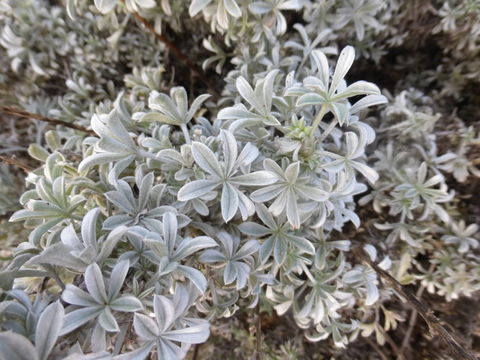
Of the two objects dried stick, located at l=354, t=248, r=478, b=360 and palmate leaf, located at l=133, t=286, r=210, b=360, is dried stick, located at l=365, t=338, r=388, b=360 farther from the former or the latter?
palmate leaf, located at l=133, t=286, r=210, b=360

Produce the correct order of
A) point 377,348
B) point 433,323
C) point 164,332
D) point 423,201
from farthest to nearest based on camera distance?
point 377,348, point 423,201, point 433,323, point 164,332

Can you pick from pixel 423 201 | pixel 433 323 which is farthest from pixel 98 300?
pixel 423 201

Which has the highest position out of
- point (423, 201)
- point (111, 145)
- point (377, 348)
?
point (423, 201)

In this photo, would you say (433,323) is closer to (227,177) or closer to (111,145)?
(227,177)

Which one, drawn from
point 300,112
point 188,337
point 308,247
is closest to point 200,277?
point 188,337

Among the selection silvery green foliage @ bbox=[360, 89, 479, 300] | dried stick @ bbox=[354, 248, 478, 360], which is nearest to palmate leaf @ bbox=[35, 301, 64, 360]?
dried stick @ bbox=[354, 248, 478, 360]

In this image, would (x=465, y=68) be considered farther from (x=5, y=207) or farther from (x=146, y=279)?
(x=5, y=207)

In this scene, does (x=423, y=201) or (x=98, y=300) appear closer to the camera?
(x=98, y=300)

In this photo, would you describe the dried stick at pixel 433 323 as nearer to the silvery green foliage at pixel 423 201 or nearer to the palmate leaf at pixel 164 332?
the silvery green foliage at pixel 423 201

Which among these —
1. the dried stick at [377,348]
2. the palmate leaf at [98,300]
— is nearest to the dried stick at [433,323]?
the dried stick at [377,348]
